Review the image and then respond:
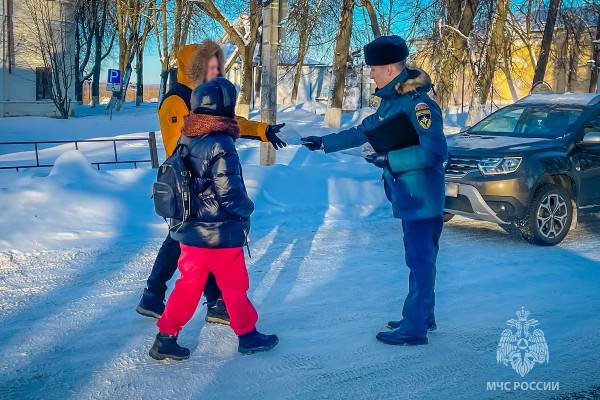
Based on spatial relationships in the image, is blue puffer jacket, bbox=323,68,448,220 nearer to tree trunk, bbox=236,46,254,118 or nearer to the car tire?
the car tire

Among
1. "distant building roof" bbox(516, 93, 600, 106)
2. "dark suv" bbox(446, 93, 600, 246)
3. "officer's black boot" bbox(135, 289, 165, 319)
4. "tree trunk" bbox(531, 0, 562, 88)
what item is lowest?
"officer's black boot" bbox(135, 289, 165, 319)

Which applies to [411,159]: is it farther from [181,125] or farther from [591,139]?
[591,139]

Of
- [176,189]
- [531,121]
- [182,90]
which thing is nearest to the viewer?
[176,189]

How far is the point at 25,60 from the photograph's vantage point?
33125 mm

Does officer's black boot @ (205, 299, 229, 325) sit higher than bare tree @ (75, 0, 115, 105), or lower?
lower

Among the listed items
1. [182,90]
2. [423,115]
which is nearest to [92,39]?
[182,90]

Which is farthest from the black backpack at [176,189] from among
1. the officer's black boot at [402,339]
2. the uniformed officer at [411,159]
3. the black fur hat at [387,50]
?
the officer's black boot at [402,339]

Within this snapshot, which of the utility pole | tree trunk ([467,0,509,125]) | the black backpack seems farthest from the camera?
tree trunk ([467,0,509,125])

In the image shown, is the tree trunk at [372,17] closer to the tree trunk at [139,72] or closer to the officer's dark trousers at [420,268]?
the officer's dark trousers at [420,268]

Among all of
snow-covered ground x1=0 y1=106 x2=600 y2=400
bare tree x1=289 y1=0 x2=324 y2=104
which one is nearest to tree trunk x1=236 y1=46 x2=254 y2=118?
bare tree x1=289 y1=0 x2=324 y2=104

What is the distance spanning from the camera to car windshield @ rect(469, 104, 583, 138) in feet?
24.9

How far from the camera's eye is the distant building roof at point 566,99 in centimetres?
784

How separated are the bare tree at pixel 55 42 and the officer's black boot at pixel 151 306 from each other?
29841mm

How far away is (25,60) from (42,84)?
1.49 m
